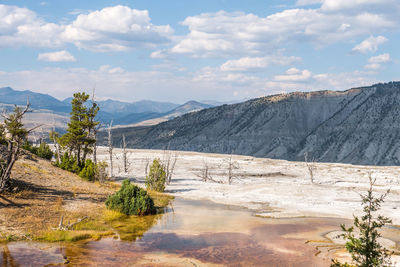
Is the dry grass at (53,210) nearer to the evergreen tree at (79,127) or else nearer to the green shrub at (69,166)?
the green shrub at (69,166)

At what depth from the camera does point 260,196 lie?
3622cm

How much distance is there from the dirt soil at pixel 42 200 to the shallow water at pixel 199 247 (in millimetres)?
2277

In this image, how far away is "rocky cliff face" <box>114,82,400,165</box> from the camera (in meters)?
111

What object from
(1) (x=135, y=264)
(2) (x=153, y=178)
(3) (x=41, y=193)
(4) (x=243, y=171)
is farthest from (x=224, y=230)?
(4) (x=243, y=171)

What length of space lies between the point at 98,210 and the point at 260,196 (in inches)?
659

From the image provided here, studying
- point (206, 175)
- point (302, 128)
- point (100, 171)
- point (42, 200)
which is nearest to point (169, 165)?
point (206, 175)

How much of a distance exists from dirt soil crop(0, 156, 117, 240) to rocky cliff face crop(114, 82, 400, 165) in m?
90.5

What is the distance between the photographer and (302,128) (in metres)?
135

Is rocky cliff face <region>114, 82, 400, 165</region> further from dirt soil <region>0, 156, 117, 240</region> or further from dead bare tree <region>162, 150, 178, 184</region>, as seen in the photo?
dirt soil <region>0, 156, 117, 240</region>

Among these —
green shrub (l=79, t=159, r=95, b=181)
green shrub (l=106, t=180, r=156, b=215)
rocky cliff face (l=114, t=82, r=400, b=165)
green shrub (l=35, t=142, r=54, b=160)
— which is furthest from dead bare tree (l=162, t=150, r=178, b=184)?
rocky cliff face (l=114, t=82, r=400, b=165)

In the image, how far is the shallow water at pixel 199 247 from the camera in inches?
638

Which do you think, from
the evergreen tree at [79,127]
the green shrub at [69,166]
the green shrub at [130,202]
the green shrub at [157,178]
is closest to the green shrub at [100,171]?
the green shrub at [69,166]

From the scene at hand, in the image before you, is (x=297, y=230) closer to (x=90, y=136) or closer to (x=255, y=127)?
(x=90, y=136)

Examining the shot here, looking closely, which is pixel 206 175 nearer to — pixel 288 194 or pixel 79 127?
pixel 288 194
